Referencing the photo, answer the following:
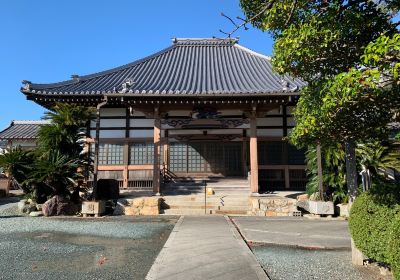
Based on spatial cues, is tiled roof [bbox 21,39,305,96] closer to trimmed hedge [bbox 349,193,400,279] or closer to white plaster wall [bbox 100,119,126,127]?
white plaster wall [bbox 100,119,126,127]

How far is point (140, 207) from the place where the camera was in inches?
462

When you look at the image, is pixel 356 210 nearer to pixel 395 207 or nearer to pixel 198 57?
pixel 395 207

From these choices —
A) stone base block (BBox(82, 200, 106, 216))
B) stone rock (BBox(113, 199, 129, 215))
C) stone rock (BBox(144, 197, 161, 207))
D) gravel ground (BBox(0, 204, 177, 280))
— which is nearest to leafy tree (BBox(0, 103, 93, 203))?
stone base block (BBox(82, 200, 106, 216))

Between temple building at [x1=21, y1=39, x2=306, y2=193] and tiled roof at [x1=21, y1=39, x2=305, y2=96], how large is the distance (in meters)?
0.05

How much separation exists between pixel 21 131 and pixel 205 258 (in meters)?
21.2

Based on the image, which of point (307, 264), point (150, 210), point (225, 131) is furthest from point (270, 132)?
point (307, 264)

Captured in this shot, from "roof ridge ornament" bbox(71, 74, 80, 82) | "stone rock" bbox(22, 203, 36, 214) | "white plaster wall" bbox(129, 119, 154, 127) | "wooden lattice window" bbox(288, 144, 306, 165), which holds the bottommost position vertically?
"stone rock" bbox(22, 203, 36, 214)

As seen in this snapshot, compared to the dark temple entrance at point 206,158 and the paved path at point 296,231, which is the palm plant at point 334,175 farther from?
the dark temple entrance at point 206,158

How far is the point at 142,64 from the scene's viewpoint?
18672 millimetres

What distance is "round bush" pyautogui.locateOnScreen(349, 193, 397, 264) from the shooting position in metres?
4.12

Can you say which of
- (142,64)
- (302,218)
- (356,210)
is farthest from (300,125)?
(142,64)

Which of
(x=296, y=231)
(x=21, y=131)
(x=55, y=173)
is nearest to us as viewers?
(x=296, y=231)

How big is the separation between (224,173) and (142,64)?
786 cm

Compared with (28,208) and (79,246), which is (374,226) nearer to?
(79,246)
